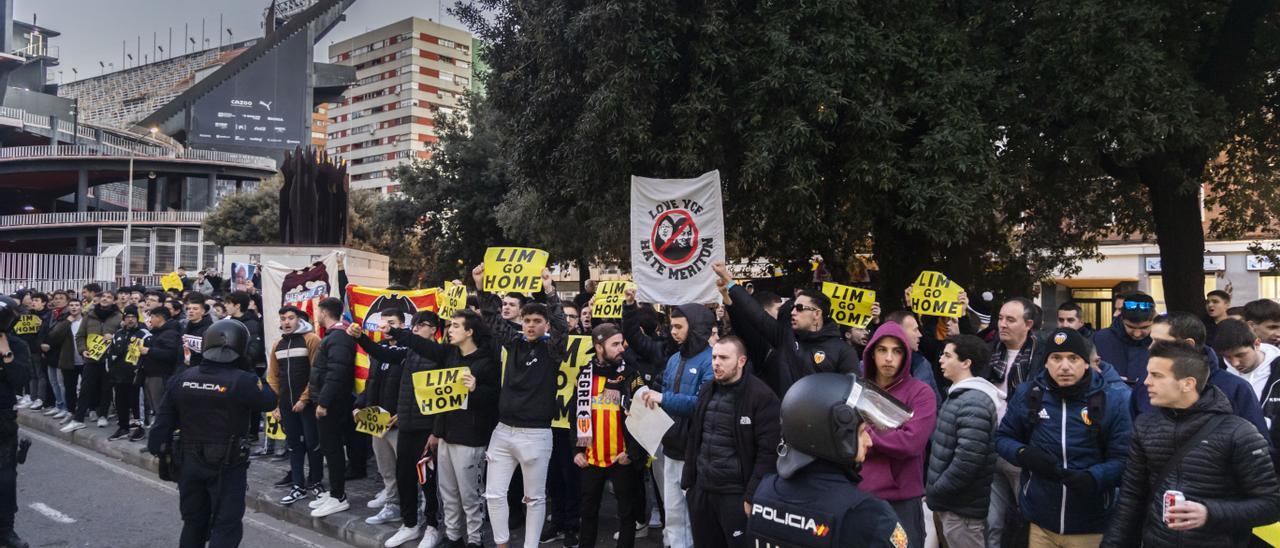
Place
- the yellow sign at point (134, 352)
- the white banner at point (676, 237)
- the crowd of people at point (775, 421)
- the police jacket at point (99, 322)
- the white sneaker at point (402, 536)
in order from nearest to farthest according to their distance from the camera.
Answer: the crowd of people at point (775, 421) → the white sneaker at point (402, 536) → the white banner at point (676, 237) → the yellow sign at point (134, 352) → the police jacket at point (99, 322)

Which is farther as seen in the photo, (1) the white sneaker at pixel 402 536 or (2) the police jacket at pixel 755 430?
(1) the white sneaker at pixel 402 536

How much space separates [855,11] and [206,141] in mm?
68746

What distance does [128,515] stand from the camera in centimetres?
852

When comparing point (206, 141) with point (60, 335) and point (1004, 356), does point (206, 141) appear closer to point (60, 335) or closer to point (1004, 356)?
point (60, 335)

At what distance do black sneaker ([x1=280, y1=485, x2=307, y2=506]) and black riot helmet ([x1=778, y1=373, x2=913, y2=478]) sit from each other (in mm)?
6945

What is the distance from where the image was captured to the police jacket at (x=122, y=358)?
12078 mm

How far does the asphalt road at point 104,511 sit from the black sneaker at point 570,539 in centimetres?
201

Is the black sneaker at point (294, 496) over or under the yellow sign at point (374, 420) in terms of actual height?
under

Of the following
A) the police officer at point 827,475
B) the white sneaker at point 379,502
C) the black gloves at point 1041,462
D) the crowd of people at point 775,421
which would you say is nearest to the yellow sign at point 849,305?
the crowd of people at point 775,421

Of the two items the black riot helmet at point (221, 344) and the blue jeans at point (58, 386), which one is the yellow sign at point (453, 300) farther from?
the blue jeans at point (58, 386)

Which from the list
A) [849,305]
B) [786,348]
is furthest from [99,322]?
[786,348]

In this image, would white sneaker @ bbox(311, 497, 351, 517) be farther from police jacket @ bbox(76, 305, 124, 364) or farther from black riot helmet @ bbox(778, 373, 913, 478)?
police jacket @ bbox(76, 305, 124, 364)

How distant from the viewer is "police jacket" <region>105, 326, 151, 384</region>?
1208 centimetres

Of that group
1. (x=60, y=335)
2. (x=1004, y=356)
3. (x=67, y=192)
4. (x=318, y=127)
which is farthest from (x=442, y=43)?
(x=1004, y=356)
